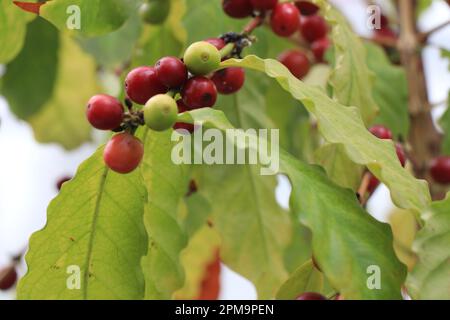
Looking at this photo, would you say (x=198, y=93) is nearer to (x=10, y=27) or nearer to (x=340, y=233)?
(x=340, y=233)

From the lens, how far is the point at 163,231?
1276 mm

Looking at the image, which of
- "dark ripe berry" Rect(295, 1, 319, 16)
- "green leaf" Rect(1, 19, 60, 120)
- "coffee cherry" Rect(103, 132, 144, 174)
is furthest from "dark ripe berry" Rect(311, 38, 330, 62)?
Result: "coffee cherry" Rect(103, 132, 144, 174)

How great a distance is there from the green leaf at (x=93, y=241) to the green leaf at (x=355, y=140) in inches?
9.9

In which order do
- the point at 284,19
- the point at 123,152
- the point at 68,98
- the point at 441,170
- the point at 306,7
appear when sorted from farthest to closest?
1. the point at 68,98
2. the point at 441,170
3. the point at 306,7
4. the point at 284,19
5. the point at 123,152

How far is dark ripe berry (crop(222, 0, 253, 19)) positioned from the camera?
1.36 m

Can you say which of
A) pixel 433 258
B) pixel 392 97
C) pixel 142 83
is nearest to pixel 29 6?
pixel 142 83

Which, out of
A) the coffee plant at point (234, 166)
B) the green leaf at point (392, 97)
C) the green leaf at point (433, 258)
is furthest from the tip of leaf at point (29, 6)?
the green leaf at point (392, 97)

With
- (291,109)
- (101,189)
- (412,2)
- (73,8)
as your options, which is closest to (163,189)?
(101,189)

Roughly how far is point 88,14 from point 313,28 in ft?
2.77

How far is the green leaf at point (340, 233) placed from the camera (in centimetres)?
88

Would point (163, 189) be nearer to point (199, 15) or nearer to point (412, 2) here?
point (199, 15)

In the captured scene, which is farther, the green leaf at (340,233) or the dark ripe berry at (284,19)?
the dark ripe berry at (284,19)

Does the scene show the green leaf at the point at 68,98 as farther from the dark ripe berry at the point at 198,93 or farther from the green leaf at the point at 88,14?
the dark ripe berry at the point at 198,93

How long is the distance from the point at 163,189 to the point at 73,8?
30 centimetres
